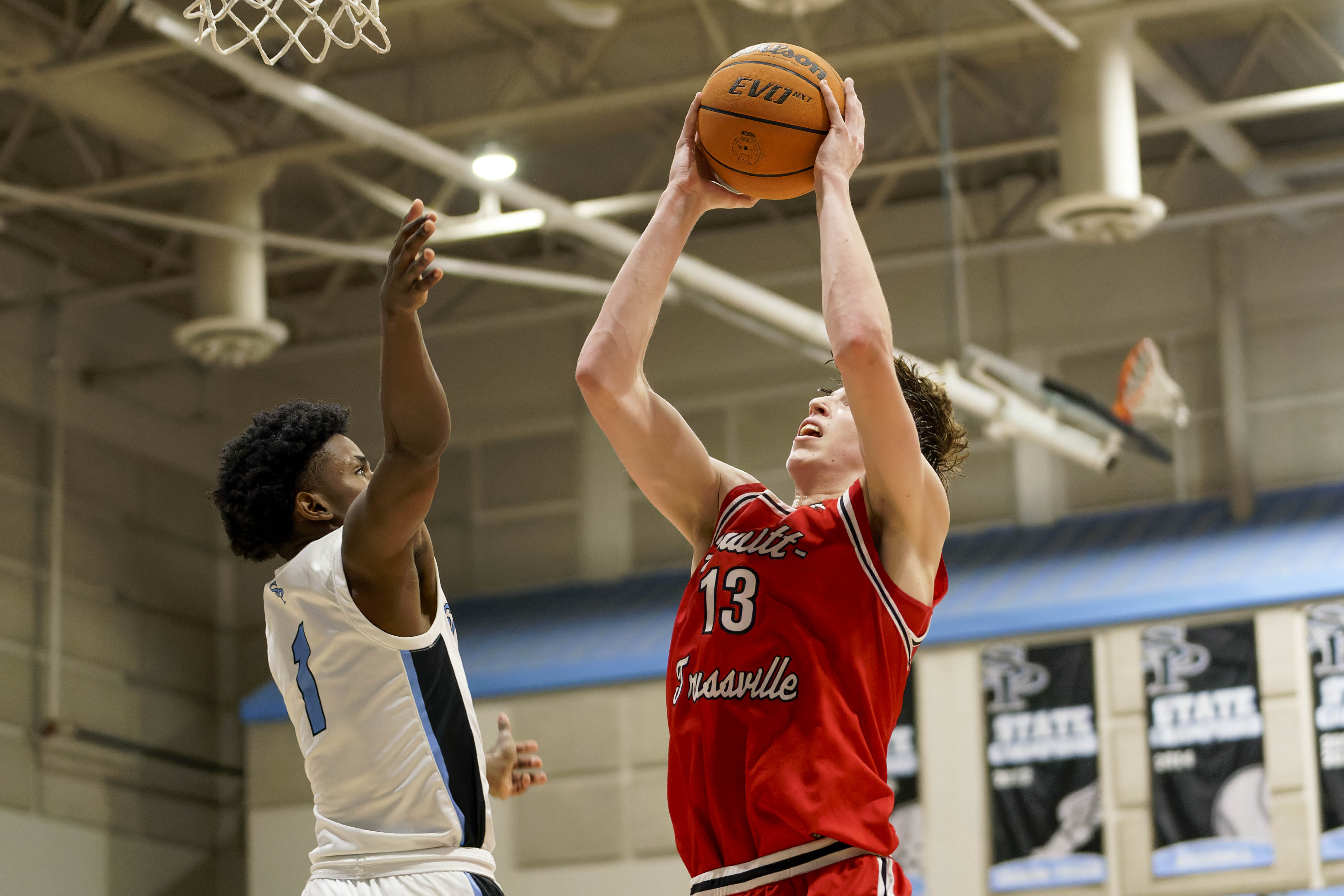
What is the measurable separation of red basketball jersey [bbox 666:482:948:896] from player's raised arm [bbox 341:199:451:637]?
577 millimetres

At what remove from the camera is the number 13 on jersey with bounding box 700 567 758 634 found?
3197 mm

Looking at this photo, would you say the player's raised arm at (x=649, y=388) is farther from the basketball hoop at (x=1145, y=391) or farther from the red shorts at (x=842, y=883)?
the basketball hoop at (x=1145, y=391)

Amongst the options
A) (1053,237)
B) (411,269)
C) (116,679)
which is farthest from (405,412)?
(116,679)

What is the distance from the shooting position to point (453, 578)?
57.3ft

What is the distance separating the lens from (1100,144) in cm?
1112

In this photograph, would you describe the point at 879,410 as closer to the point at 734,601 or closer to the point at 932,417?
the point at 734,601

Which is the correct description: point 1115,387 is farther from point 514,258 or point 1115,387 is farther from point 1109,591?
point 514,258

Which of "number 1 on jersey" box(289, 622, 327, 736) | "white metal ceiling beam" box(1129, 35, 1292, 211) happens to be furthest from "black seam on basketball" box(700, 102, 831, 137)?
"white metal ceiling beam" box(1129, 35, 1292, 211)

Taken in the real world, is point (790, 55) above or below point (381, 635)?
above

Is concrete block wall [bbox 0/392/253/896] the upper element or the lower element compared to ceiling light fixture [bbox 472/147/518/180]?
lower

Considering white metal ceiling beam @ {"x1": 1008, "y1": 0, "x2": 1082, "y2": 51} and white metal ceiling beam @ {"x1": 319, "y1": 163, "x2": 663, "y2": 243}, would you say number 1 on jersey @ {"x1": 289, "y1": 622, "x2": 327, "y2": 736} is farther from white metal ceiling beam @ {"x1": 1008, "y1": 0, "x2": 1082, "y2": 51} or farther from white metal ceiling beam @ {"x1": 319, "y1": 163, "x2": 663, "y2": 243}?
white metal ceiling beam @ {"x1": 319, "y1": 163, "x2": 663, "y2": 243}

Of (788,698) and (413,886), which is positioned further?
(413,886)

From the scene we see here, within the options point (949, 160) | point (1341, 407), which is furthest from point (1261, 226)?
point (949, 160)

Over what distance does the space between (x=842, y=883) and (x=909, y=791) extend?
33.6 feet
